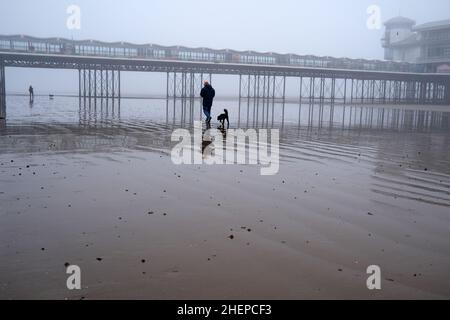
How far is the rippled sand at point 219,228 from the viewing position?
152 inches

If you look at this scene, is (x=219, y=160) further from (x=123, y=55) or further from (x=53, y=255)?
(x=123, y=55)

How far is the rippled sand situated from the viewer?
3.86 m

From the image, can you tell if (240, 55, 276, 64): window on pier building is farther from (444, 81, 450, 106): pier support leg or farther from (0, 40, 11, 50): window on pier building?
(444, 81, 450, 106): pier support leg

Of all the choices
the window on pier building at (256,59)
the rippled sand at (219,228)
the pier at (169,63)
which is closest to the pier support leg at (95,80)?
the pier at (169,63)

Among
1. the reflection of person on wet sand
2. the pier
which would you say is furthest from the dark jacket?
the pier

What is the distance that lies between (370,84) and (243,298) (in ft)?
268

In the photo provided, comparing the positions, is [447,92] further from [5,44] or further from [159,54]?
[5,44]

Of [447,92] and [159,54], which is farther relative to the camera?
[447,92]

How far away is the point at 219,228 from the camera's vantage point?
533 centimetres

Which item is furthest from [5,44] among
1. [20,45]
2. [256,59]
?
[256,59]

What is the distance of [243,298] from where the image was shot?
3613 mm

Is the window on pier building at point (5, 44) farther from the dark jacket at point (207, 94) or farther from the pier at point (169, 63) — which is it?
the dark jacket at point (207, 94)

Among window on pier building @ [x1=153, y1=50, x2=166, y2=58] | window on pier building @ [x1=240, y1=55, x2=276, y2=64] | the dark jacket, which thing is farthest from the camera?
window on pier building @ [x1=240, y1=55, x2=276, y2=64]
